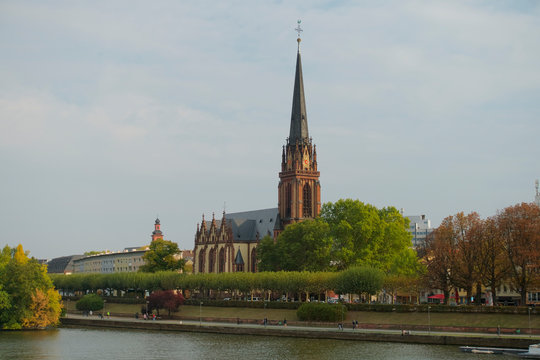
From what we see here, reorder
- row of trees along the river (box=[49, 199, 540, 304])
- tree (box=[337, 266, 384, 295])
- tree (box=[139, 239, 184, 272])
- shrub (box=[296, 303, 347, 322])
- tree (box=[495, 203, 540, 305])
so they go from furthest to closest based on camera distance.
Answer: tree (box=[139, 239, 184, 272]) → tree (box=[337, 266, 384, 295]) → shrub (box=[296, 303, 347, 322]) → row of trees along the river (box=[49, 199, 540, 304]) → tree (box=[495, 203, 540, 305])

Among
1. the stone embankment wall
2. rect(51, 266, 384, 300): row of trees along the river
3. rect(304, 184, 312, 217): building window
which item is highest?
rect(304, 184, 312, 217): building window

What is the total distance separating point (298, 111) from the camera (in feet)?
553

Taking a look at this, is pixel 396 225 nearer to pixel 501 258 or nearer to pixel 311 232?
pixel 311 232

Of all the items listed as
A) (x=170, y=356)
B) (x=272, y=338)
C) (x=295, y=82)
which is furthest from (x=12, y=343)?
(x=295, y=82)

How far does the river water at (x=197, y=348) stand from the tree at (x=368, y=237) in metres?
34.9

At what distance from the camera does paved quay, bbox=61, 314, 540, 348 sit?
8344 centimetres

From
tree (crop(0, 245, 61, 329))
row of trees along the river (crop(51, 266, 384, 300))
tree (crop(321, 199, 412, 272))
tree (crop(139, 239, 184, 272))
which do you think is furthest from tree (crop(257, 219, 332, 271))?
tree (crop(0, 245, 61, 329))

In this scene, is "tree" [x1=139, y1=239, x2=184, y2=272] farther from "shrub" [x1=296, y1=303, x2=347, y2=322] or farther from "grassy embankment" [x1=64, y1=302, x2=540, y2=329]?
"shrub" [x1=296, y1=303, x2=347, y2=322]

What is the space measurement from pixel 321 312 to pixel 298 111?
226ft

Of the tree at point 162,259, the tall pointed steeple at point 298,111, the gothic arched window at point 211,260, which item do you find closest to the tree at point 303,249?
the tall pointed steeple at point 298,111

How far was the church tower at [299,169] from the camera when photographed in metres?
167

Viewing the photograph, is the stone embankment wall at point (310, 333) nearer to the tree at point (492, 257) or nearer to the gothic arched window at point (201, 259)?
the tree at point (492, 257)

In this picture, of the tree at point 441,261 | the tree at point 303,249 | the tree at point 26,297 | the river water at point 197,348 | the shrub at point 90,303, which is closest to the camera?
the river water at point 197,348

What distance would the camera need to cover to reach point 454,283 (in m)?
108
